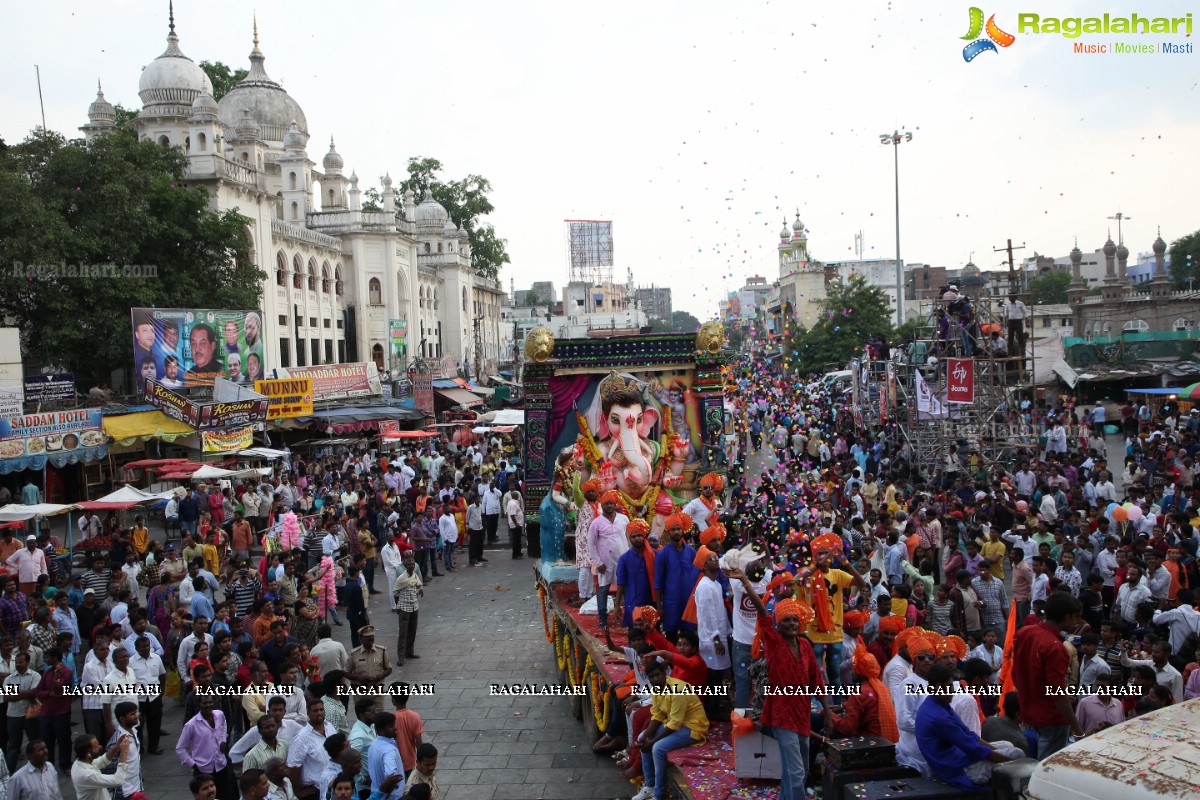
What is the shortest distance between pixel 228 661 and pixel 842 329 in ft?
116

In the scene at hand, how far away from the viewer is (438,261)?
6075cm

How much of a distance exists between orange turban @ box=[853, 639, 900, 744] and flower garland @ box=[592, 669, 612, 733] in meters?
2.47

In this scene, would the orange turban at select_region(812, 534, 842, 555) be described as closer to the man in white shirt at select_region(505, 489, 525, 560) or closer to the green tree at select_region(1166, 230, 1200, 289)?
the man in white shirt at select_region(505, 489, 525, 560)

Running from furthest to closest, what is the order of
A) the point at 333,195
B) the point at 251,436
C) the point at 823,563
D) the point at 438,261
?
the point at 438,261 → the point at 333,195 → the point at 251,436 → the point at 823,563

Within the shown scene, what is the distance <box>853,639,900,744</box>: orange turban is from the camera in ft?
20.0

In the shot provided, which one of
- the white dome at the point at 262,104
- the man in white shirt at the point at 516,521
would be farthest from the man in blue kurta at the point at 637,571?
the white dome at the point at 262,104

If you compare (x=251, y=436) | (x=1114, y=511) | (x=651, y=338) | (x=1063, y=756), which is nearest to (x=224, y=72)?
(x=251, y=436)

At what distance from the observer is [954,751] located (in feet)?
17.4

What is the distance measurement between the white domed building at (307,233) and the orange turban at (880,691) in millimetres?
31697

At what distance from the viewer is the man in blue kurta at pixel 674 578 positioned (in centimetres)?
807

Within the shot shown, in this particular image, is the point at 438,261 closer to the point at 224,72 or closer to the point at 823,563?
the point at 224,72

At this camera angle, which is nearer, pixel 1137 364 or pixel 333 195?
pixel 1137 364

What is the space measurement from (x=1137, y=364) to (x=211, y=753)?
3078 cm

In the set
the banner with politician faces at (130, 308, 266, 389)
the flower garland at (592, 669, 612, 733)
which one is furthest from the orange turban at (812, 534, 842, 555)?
the banner with politician faces at (130, 308, 266, 389)
